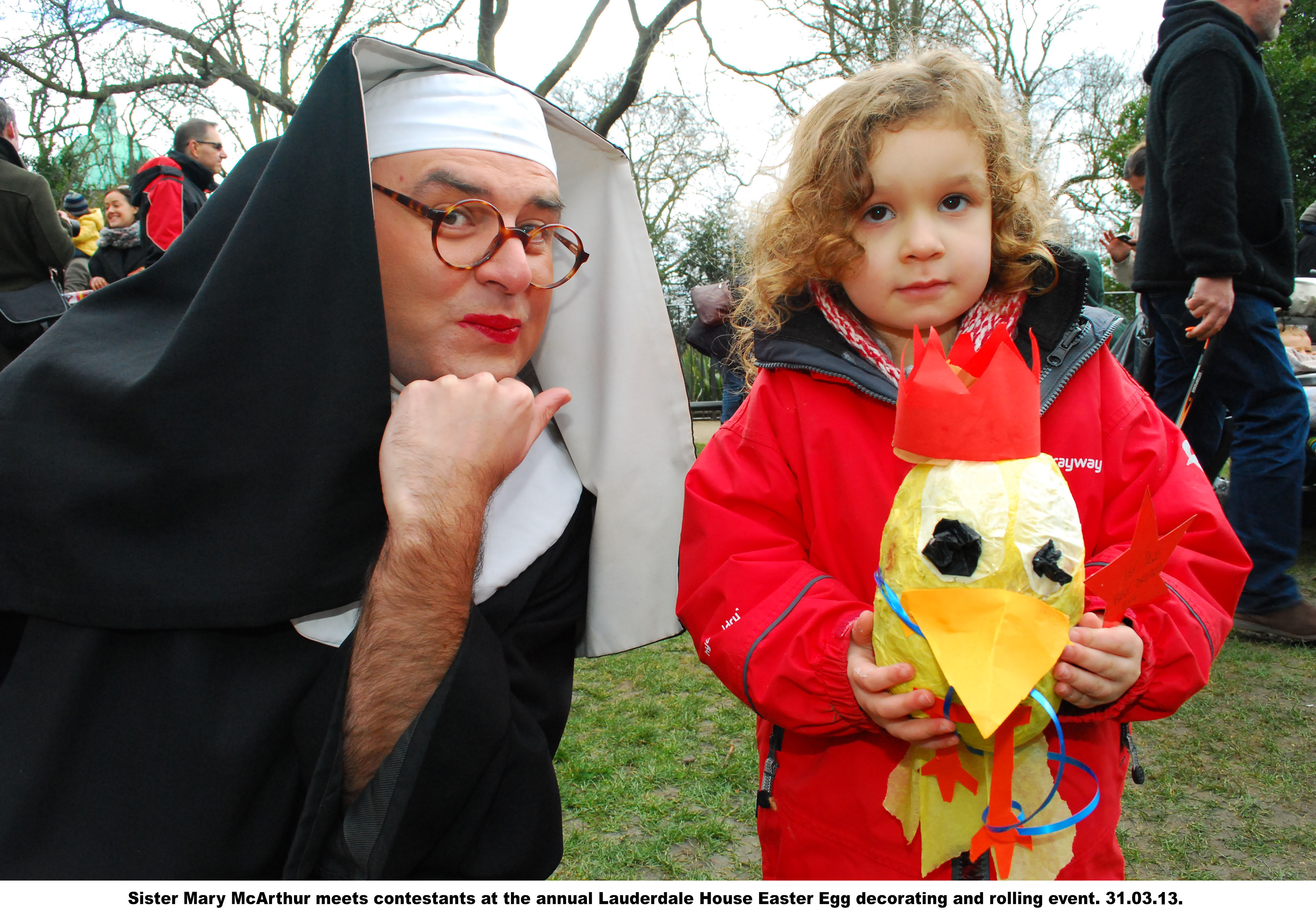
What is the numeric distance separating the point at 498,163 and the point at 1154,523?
1.24m

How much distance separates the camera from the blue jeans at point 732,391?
624cm

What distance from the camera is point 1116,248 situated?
6.04 metres

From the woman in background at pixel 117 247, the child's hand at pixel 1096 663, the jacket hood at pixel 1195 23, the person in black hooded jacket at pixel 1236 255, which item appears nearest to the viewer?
the child's hand at pixel 1096 663

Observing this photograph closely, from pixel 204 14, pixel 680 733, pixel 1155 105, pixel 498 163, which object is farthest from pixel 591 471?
pixel 204 14

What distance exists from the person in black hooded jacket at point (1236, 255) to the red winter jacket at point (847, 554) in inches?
83.9

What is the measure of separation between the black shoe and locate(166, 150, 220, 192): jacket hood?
21.8 feet

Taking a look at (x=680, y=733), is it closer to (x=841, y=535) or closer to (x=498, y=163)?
(x=841, y=535)

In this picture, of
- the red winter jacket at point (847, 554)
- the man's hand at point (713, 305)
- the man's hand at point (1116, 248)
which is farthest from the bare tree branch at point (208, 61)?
the red winter jacket at point (847, 554)

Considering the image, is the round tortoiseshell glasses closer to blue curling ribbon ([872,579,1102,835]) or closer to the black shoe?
blue curling ribbon ([872,579,1102,835])

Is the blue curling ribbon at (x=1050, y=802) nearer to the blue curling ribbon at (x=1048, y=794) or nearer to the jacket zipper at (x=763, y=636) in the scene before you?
the blue curling ribbon at (x=1048, y=794)

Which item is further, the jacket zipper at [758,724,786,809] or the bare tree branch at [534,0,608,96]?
the bare tree branch at [534,0,608,96]

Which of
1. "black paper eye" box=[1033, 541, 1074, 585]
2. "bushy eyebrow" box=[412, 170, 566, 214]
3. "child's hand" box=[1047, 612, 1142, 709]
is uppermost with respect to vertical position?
"bushy eyebrow" box=[412, 170, 566, 214]

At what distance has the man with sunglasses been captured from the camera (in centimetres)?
573

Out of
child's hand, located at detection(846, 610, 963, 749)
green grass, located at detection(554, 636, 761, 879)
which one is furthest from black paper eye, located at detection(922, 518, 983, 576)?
green grass, located at detection(554, 636, 761, 879)
